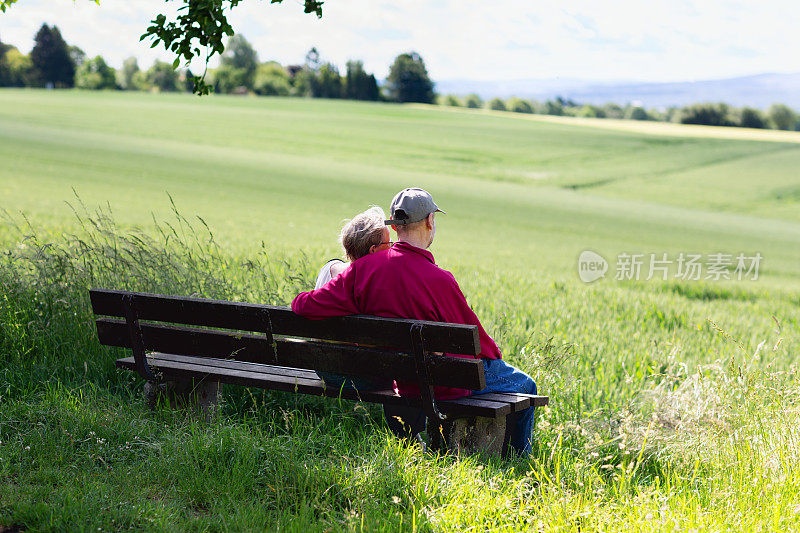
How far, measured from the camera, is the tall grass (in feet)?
9.64

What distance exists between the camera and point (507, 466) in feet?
11.8

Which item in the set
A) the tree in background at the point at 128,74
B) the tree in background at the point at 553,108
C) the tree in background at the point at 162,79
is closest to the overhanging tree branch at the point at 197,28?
the tree in background at the point at 553,108

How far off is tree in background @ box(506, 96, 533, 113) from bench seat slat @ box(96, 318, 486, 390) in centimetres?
8396

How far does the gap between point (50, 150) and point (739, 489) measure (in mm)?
32934

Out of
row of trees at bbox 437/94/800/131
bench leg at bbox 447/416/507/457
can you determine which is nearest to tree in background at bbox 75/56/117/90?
row of trees at bbox 437/94/800/131

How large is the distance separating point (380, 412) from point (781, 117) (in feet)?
273

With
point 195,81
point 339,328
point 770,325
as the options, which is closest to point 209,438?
point 339,328

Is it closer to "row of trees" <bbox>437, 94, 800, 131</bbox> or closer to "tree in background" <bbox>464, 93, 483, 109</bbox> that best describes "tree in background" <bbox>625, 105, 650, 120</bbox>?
"row of trees" <bbox>437, 94, 800, 131</bbox>

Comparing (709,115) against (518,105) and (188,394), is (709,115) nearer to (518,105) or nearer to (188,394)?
(518,105)

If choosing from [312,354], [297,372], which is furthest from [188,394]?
[312,354]

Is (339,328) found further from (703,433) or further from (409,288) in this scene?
(703,433)

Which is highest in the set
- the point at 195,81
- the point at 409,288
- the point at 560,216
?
the point at 195,81

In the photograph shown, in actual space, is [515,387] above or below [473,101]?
below

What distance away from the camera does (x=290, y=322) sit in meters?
3.86
